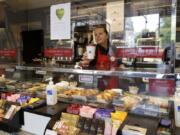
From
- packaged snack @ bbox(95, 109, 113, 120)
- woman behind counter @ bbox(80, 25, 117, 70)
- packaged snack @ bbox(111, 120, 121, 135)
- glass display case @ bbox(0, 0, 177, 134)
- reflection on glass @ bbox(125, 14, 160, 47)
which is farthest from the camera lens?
reflection on glass @ bbox(125, 14, 160, 47)

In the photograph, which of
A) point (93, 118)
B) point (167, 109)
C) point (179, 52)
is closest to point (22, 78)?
point (93, 118)

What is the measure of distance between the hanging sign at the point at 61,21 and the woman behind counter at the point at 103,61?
1.07ft

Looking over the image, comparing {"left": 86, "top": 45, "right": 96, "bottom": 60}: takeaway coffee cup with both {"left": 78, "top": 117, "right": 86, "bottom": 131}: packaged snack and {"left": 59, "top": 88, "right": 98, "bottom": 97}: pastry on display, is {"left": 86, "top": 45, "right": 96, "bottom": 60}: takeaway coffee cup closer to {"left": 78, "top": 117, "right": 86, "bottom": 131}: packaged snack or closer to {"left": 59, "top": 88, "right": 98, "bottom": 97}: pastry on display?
{"left": 59, "top": 88, "right": 98, "bottom": 97}: pastry on display

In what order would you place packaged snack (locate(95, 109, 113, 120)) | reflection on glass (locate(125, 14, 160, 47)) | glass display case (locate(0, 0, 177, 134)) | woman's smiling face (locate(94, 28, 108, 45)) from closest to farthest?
packaged snack (locate(95, 109, 113, 120)) → glass display case (locate(0, 0, 177, 134)) → woman's smiling face (locate(94, 28, 108, 45)) → reflection on glass (locate(125, 14, 160, 47))

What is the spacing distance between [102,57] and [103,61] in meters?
0.06

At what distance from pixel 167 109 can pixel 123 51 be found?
2.31ft

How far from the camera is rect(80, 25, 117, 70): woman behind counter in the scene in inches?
75.5

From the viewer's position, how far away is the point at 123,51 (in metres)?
1.85

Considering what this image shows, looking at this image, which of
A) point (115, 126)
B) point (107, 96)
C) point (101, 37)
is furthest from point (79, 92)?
point (101, 37)

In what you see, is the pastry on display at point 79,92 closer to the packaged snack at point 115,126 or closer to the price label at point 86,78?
the price label at point 86,78

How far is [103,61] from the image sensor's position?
2.04 metres

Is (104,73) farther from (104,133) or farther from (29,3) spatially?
(29,3)

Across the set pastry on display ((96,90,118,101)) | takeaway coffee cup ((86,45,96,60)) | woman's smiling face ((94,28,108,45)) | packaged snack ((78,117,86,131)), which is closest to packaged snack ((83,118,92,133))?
packaged snack ((78,117,86,131))

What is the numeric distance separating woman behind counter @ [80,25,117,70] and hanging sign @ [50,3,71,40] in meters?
0.32
